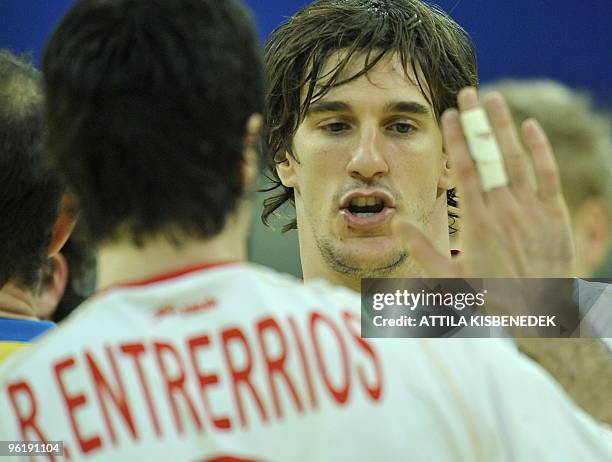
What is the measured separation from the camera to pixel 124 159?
4.91 feet

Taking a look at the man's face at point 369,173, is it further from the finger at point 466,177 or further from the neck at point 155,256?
the neck at point 155,256

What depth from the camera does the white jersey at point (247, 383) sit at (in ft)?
4.66

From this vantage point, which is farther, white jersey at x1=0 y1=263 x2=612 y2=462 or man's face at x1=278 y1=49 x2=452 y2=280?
man's face at x1=278 y1=49 x2=452 y2=280

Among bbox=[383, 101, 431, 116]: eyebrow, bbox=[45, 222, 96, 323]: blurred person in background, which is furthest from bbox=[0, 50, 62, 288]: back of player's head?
bbox=[383, 101, 431, 116]: eyebrow

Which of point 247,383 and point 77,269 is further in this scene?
point 77,269

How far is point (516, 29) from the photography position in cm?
513

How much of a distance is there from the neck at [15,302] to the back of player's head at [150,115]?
74 cm

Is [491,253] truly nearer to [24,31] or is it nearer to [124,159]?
[124,159]

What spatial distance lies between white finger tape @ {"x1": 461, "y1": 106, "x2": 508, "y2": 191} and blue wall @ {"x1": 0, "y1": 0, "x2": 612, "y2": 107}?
10.5ft

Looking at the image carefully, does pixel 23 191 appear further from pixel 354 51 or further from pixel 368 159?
pixel 354 51

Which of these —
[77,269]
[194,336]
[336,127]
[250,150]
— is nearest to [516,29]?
[336,127]

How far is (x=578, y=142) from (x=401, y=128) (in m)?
1.56

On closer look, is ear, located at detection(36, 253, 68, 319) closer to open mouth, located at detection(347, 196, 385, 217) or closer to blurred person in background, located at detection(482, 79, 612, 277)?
blurred person in background, located at detection(482, 79, 612, 277)

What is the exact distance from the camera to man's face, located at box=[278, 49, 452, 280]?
3473 millimetres
